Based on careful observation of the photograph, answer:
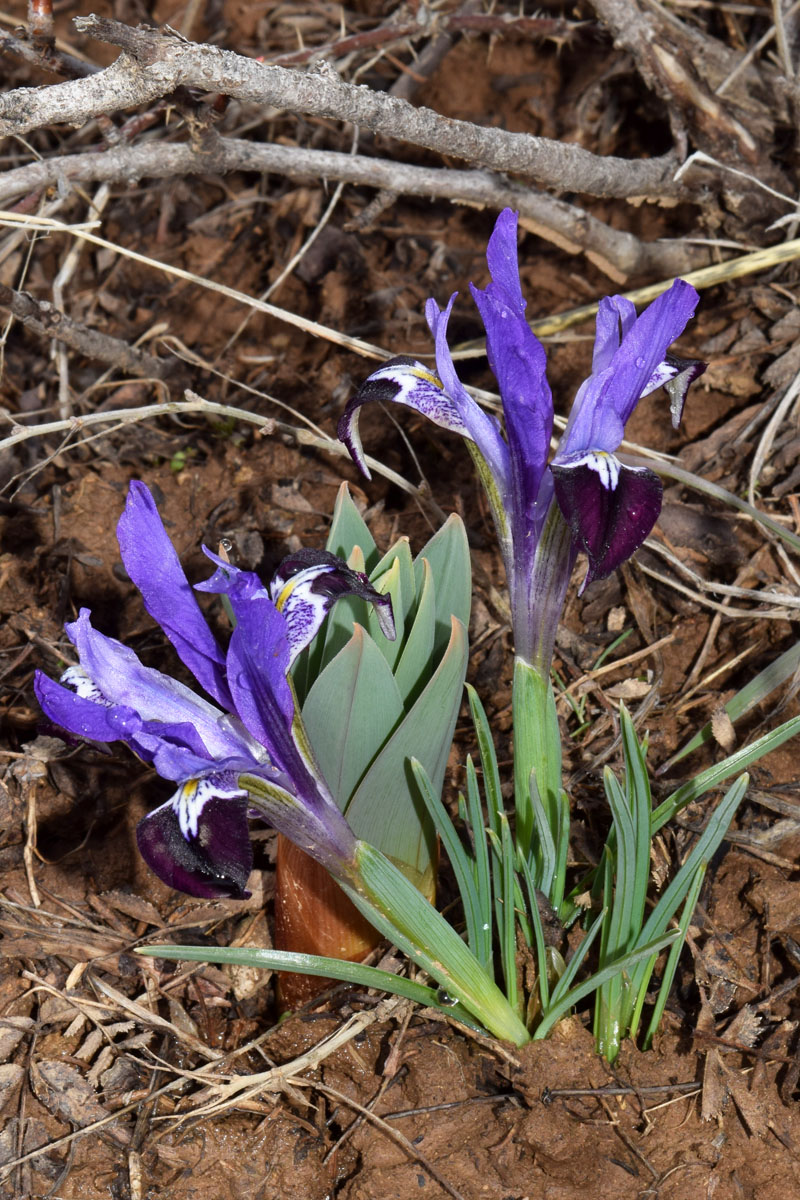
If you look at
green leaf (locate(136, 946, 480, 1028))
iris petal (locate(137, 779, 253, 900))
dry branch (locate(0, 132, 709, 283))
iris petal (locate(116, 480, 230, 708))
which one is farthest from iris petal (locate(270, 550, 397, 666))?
dry branch (locate(0, 132, 709, 283))

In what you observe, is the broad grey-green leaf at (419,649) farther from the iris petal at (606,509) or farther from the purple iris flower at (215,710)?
the iris petal at (606,509)

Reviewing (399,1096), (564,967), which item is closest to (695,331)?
(564,967)

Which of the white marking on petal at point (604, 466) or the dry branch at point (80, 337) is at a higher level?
the white marking on petal at point (604, 466)

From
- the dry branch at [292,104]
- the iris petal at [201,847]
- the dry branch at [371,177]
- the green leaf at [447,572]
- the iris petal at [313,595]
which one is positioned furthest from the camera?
the dry branch at [371,177]

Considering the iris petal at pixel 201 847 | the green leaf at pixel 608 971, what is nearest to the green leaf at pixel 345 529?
the iris petal at pixel 201 847

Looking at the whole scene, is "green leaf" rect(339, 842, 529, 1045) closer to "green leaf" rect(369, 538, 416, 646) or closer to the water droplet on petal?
the water droplet on petal
